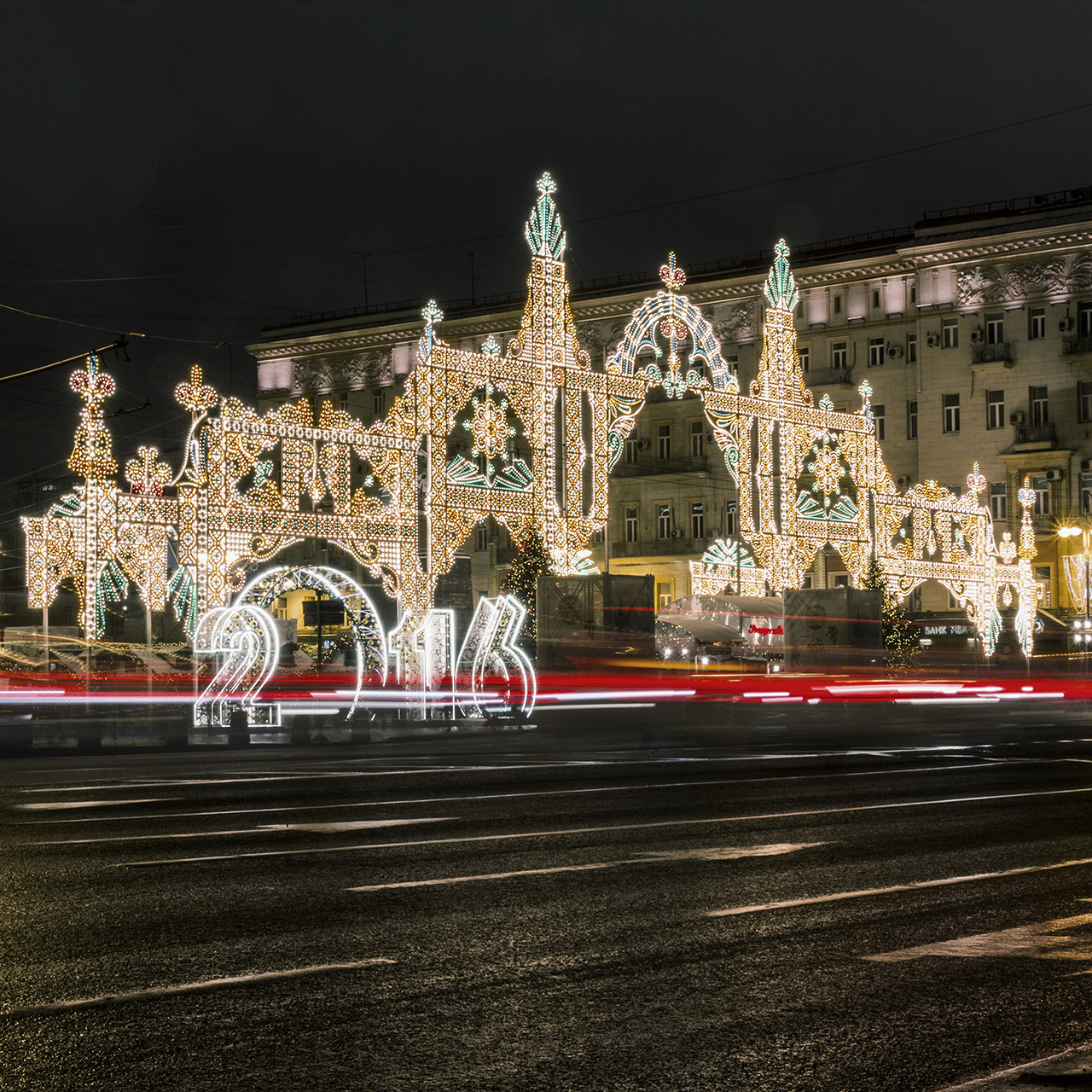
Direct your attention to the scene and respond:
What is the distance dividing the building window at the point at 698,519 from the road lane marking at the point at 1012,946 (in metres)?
55.6

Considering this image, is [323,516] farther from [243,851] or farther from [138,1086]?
[138,1086]

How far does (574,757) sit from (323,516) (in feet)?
26.8

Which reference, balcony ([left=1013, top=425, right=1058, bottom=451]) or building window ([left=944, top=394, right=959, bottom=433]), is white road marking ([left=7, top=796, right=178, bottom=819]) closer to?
balcony ([left=1013, top=425, right=1058, bottom=451])

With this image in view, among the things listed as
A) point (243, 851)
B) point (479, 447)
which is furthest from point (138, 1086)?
point (479, 447)

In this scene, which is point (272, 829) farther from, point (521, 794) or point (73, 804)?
point (521, 794)

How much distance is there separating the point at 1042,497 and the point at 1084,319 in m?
6.98

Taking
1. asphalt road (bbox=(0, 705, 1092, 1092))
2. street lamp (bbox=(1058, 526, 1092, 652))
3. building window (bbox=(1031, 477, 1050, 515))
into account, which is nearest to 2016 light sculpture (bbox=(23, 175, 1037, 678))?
street lamp (bbox=(1058, 526, 1092, 652))

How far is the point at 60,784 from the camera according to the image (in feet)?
51.4

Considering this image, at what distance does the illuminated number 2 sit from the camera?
22.9 metres

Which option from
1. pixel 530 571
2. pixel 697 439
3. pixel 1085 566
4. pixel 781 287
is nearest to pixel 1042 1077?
pixel 530 571

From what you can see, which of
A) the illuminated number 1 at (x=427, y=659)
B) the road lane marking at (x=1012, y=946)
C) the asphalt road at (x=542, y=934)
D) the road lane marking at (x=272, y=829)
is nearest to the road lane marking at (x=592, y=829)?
the asphalt road at (x=542, y=934)

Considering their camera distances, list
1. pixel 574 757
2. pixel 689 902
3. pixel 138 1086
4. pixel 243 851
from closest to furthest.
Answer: pixel 138 1086 < pixel 689 902 < pixel 243 851 < pixel 574 757

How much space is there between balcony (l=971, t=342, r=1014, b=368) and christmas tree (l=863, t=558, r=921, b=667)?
2070 cm

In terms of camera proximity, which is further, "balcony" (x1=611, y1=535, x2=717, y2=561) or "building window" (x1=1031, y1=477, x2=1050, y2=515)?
"balcony" (x1=611, y1=535, x2=717, y2=561)
